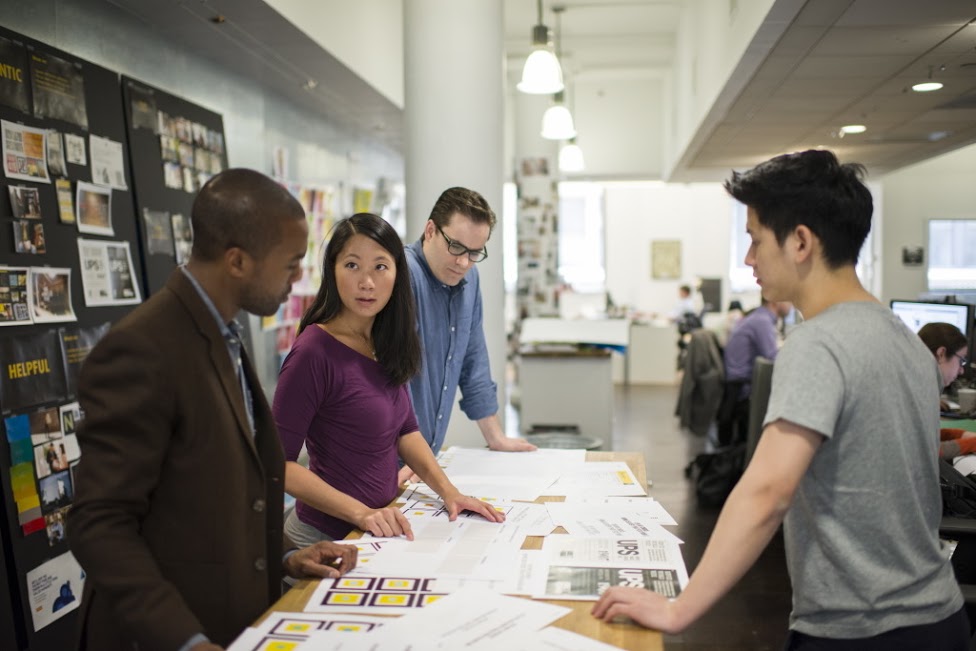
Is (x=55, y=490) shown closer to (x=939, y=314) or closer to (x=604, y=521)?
(x=604, y=521)

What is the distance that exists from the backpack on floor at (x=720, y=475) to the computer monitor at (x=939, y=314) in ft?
4.40

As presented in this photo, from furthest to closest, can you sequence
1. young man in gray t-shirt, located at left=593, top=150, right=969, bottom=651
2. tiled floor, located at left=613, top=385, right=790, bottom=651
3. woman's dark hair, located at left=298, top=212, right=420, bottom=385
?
tiled floor, located at left=613, top=385, right=790, bottom=651
woman's dark hair, located at left=298, top=212, right=420, bottom=385
young man in gray t-shirt, located at left=593, top=150, right=969, bottom=651

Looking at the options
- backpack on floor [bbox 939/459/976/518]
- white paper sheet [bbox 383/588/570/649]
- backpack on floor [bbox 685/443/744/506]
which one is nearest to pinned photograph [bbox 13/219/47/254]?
white paper sheet [bbox 383/588/570/649]

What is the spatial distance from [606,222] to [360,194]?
8.61m

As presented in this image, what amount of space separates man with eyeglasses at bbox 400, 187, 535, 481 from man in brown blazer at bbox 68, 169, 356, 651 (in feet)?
3.83

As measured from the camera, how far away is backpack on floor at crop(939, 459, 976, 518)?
2.71 meters

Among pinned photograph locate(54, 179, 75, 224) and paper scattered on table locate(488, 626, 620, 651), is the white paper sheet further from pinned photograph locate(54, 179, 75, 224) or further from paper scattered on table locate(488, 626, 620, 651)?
pinned photograph locate(54, 179, 75, 224)

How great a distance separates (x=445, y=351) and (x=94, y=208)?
1643 millimetres

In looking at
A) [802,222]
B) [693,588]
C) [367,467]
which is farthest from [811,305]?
[367,467]

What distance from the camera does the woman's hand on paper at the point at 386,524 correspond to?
1.77 metres

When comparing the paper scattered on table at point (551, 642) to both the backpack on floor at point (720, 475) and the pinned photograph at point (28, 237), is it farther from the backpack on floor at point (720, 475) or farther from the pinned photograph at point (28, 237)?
the backpack on floor at point (720, 475)

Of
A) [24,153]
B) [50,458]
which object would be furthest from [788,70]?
[50,458]

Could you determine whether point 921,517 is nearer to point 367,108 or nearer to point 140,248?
point 140,248

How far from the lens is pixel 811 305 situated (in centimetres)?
142
